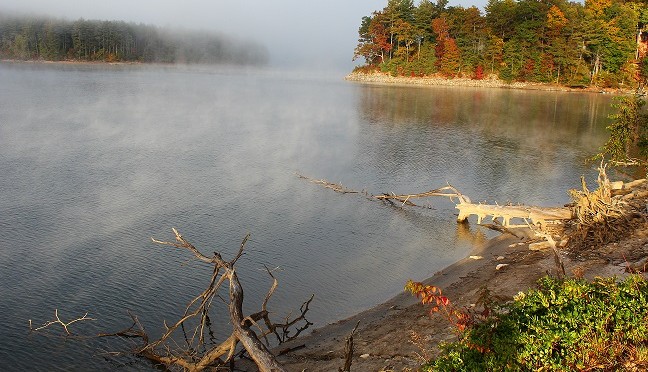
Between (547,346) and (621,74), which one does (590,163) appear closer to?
(547,346)

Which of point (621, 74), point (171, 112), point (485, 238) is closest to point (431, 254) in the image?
point (485, 238)

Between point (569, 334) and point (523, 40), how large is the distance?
9462 cm

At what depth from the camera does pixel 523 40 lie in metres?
93.2

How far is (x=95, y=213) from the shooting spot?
71.2ft

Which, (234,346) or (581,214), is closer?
(234,346)

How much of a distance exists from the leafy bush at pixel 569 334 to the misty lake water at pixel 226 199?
7.67m

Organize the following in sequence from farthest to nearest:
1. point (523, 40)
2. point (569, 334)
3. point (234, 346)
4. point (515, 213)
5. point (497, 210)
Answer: point (523, 40)
point (497, 210)
point (515, 213)
point (234, 346)
point (569, 334)

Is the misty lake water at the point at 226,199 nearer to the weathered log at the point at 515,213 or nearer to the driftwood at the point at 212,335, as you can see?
the driftwood at the point at 212,335

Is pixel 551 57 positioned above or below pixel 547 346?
above

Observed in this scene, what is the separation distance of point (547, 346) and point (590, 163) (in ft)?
103

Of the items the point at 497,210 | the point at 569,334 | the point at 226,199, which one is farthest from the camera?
the point at 226,199

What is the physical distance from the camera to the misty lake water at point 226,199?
50.0 ft

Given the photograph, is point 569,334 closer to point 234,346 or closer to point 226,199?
point 234,346

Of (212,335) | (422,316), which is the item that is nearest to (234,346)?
(212,335)
